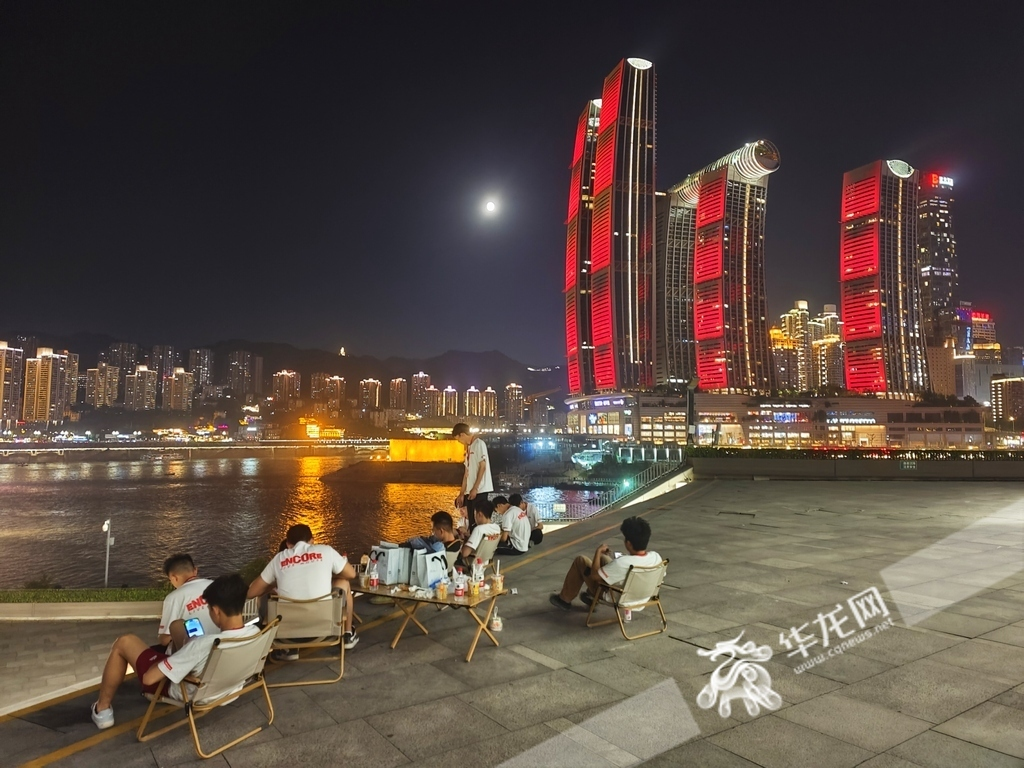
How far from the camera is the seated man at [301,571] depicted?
5391 mm

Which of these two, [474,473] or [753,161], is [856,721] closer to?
[474,473]

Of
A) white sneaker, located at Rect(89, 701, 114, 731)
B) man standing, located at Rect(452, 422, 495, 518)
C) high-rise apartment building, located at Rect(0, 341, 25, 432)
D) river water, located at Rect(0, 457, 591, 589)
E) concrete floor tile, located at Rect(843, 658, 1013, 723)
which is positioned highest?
high-rise apartment building, located at Rect(0, 341, 25, 432)

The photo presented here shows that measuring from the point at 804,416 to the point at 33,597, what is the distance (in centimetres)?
13556

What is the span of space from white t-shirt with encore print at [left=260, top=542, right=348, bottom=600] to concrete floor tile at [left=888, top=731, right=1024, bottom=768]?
4355 millimetres

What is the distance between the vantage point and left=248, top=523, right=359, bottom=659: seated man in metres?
5.39

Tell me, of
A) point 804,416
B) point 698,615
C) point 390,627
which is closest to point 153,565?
point 390,627

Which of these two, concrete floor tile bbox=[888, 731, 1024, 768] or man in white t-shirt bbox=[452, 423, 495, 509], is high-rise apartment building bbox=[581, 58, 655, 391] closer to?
man in white t-shirt bbox=[452, 423, 495, 509]

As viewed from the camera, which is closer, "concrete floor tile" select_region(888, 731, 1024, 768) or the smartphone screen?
"concrete floor tile" select_region(888, 731, 1024, 768)

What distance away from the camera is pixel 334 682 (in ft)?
16.6

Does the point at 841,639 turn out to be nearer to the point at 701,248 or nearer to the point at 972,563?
the point at 972,563

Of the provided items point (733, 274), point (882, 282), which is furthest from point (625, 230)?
point (882, 282)

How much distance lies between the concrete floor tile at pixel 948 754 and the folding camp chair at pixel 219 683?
4.11 metres

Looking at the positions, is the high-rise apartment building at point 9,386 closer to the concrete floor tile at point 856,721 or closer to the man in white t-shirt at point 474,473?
the man in white t-shirt at point 474,473

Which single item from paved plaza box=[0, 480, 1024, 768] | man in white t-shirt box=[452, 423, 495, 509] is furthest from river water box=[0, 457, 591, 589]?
paved plaza box=[0, 480, 1024, 768]
